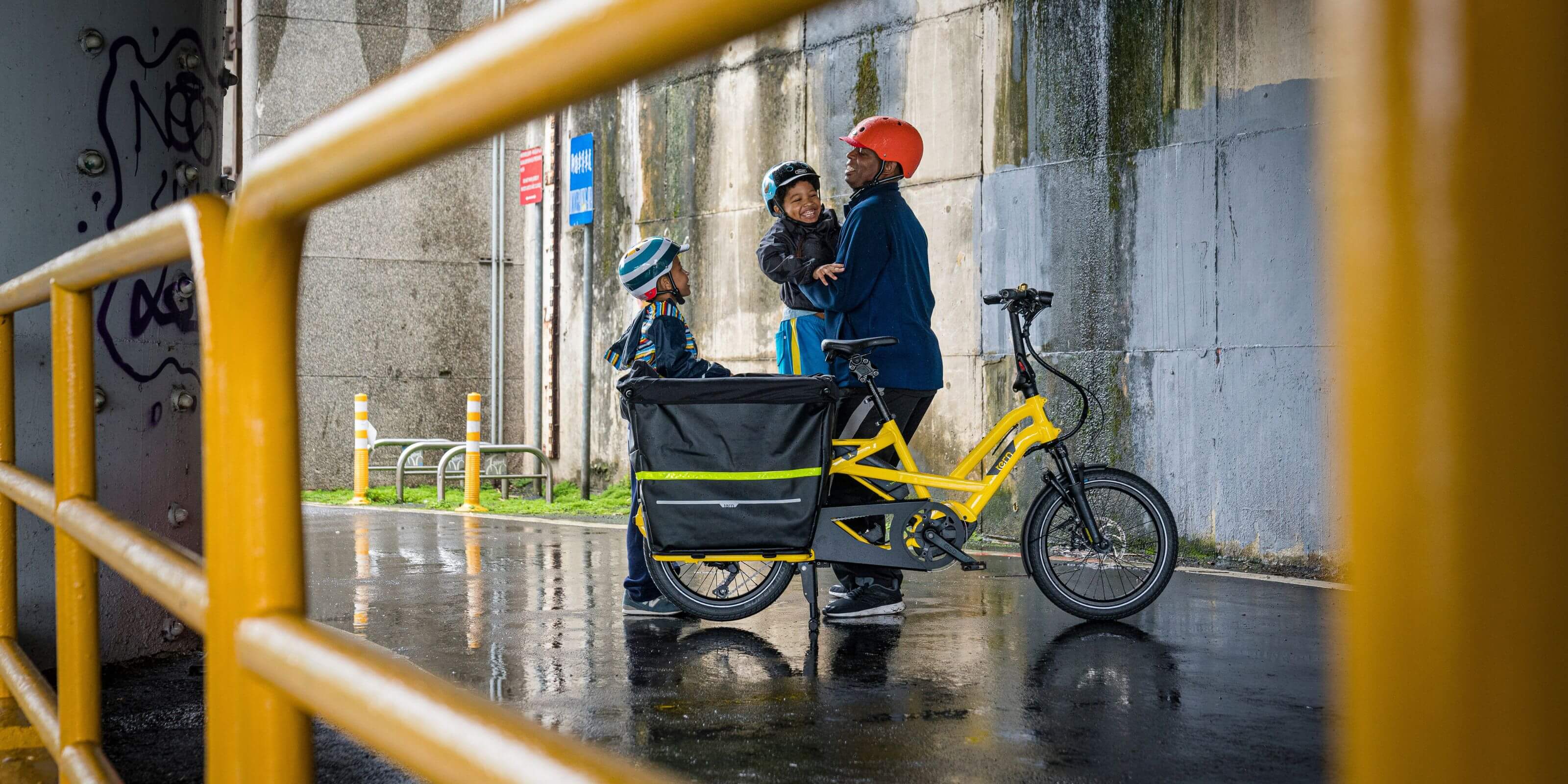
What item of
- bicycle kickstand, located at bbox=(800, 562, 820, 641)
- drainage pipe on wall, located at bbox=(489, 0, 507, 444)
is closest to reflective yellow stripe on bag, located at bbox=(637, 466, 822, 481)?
bicycle kickstand, located at bbox=(800, 562, 820, 641)

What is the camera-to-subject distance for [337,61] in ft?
50.2

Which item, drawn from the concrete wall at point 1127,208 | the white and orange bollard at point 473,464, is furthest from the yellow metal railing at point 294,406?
the white and orange bollard at point 473,464

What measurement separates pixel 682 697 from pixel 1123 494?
90.7 inches

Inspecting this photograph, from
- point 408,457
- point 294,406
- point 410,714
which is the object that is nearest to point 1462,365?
point 410,714

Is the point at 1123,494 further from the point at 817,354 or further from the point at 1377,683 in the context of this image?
the point at 1377,683

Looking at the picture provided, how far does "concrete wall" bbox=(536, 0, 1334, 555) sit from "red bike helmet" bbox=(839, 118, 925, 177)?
129cm

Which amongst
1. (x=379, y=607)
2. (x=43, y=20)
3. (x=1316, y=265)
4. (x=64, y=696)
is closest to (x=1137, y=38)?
(x=1316, y=265)

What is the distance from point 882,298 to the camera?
6312mm

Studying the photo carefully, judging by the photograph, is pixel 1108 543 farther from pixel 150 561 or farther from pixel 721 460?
pixel 150 561

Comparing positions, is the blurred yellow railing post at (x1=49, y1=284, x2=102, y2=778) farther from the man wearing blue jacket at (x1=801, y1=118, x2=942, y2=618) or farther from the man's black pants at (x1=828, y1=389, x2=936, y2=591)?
the man wearing blue jacket at (x1=801, y1=118, x2=942, y2=618)

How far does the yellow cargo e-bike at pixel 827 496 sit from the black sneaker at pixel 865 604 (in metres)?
0.21

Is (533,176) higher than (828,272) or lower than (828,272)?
higher

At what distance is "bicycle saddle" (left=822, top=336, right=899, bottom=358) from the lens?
6.06 m

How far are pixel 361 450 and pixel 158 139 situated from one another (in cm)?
946
